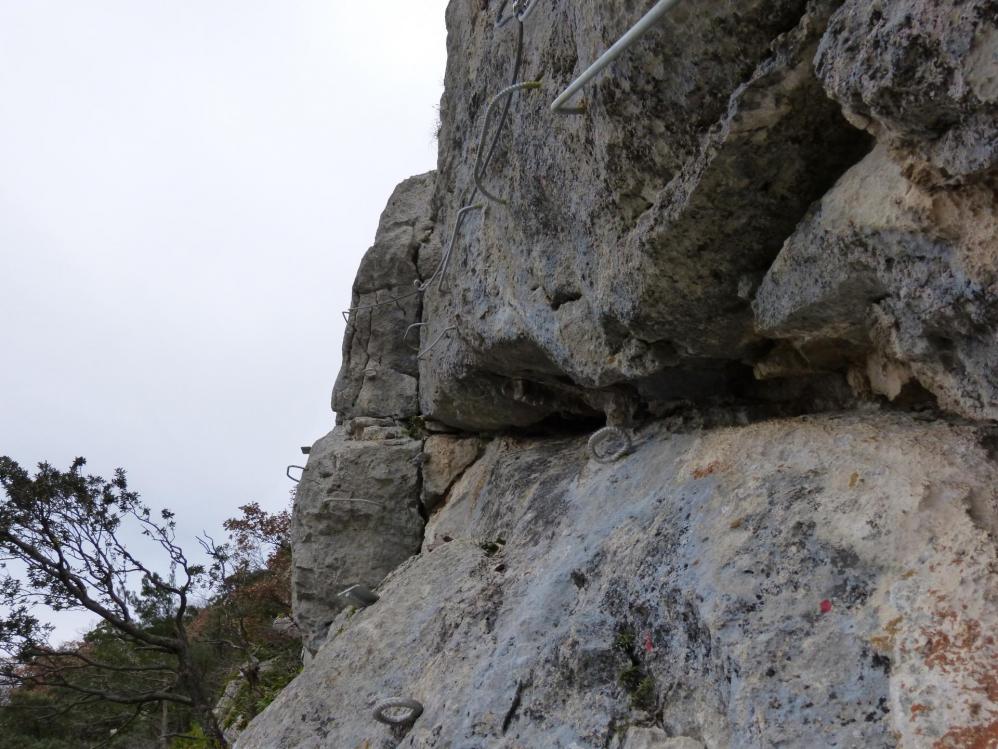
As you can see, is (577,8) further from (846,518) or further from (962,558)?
(962,558)

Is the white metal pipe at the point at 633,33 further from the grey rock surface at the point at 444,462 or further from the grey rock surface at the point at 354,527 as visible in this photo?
the grey rock surface at the point at 354,527

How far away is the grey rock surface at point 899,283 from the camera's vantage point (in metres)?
2.22

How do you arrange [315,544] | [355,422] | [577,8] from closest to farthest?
[577,8] → [315,544] → [355,422]

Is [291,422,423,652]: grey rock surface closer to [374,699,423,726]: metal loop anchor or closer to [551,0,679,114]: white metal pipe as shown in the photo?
[374,699,423,726]: metal loop anchor

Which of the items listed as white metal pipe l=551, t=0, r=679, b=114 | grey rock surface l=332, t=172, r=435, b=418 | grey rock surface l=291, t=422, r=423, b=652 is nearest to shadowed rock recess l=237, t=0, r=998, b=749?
white metal pipe l=551, t=0, r=679, b=114

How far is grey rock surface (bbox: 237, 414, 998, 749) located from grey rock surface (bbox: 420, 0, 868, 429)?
66 cm

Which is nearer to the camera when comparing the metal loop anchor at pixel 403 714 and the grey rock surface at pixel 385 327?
the metal loop anchor at pixel 403 714

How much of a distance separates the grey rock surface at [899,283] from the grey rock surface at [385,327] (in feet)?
19.2

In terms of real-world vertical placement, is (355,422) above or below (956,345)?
above

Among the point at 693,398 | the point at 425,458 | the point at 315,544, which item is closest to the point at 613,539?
the point at 693,398

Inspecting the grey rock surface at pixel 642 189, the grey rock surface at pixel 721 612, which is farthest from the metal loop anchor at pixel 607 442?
the grey rock surface at pixel 642 189

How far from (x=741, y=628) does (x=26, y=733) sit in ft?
69.2

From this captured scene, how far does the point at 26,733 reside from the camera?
18.2 m

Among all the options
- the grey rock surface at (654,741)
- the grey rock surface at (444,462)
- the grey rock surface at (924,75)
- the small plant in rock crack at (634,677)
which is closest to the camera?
the grey rock surface at (924,75)
